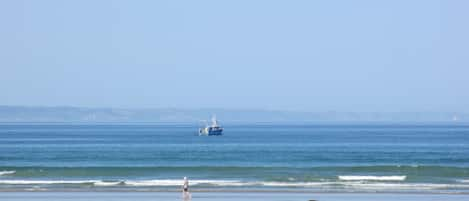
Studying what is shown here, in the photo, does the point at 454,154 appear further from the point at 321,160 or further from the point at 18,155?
the point at 18,155

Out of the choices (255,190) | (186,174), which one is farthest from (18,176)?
(255,190)

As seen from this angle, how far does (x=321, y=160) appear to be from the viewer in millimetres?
68188

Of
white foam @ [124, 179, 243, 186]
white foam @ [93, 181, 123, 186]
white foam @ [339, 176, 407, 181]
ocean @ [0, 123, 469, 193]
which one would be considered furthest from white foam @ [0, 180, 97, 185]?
white foam @ [339, 176, 407, 181]

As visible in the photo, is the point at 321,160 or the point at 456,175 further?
the point at 321,160
